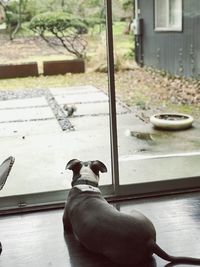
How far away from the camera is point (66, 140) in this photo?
3.47 m

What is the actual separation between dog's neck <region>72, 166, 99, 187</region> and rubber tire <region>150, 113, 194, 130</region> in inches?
34.7

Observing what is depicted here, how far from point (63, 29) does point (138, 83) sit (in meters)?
0.72

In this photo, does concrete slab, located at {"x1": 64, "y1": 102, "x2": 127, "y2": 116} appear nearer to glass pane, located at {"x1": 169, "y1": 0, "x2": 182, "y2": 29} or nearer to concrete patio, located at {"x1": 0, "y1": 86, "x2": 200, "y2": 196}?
concrete patio, located at {"x1": 0, "y1": 86, "x2": 200, "y2": 196}

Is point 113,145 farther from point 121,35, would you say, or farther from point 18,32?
point 18,32

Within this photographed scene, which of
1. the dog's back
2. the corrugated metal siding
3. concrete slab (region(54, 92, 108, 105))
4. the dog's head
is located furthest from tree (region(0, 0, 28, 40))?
the dog's back

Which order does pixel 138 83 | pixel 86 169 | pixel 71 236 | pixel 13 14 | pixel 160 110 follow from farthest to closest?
1. pixel 160 110
2. pixel 138 83
3. pixel 13 14
4. pixel 86 169
5. pixel 71 236

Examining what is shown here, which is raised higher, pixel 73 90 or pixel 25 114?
pixel 73 90

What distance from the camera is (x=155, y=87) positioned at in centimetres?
347

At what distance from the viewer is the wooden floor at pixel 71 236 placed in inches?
94.8

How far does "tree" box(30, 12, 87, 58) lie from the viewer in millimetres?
3143

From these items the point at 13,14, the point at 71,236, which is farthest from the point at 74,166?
the point at 13,14

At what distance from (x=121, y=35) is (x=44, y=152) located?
1097 mm

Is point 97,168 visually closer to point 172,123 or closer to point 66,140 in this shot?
point 66,140

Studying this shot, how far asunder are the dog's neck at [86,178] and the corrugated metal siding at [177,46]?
1.03 metres
